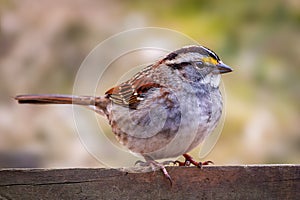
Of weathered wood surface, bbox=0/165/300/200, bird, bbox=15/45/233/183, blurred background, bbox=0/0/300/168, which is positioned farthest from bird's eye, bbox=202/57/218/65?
blurred background, bbox=0/0/300/168

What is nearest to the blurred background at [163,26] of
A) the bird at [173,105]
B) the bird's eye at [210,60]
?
the bird at [173,105]

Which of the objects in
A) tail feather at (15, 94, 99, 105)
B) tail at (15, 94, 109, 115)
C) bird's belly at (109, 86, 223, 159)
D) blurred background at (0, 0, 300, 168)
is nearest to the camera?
bird's belly at (109, 86, 223, 159)

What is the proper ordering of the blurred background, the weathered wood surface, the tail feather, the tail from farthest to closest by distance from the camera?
the blurred background, the tail, the tail feather, the weathered wood surface

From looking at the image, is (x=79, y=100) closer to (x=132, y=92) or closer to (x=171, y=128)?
(x=132, y=92)

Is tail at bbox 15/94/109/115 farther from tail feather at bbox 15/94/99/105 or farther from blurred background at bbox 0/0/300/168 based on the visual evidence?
blurred background at bbox 0/0/300/168

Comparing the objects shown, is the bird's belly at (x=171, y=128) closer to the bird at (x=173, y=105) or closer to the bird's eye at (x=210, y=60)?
the bird at (x=173, y=105)

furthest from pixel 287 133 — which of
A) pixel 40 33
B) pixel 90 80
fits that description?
pixel 40 33
